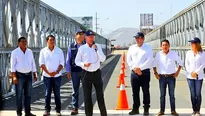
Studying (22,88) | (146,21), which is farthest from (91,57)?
(146,21)

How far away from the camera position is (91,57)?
23.3 feet

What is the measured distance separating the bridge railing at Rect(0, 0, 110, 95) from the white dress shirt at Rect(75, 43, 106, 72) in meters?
4.39

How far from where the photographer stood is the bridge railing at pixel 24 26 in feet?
37.1

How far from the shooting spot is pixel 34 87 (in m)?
14.0

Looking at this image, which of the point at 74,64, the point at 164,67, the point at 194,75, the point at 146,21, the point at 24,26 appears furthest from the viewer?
the point at 146,21

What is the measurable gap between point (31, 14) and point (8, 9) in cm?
247

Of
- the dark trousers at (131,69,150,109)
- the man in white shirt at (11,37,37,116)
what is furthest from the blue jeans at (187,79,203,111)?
the man in white shirt at (11,37,37,116)

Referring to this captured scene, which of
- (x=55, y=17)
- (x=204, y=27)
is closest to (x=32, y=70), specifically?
(x=204, y=27)

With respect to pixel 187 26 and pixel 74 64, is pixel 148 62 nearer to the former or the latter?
pixel 74 64

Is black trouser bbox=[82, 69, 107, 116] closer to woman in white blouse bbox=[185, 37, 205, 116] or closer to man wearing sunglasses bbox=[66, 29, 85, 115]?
man wearing sunglasses bbox=[66, 29, 85, 115]

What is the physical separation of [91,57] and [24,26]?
6.86 metres

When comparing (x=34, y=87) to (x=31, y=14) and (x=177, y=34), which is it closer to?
(x=31, y=14)

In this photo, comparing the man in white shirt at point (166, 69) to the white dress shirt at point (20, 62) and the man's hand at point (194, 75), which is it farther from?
the white dress shirt at point (20, 62)

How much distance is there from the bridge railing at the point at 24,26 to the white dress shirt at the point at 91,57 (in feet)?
14.4
